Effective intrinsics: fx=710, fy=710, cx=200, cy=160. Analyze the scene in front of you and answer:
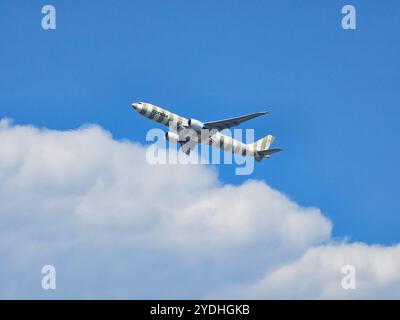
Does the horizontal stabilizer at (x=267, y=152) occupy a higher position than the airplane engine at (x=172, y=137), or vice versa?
the airplane engine at (x=172, y=137)

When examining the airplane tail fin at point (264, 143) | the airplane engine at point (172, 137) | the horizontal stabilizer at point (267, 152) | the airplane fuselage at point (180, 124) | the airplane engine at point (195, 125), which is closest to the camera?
the airplane fuselage at point (180, 124)

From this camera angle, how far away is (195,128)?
119 meters

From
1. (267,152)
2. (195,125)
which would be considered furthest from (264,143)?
(195,125)

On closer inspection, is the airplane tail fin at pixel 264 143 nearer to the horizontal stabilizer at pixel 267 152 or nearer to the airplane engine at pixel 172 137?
the horizontal stabilizer at pixel 267 152

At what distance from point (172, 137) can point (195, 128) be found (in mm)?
6667

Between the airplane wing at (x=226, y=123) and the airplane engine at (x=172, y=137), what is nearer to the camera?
the airplane wing at (x=226, y=123)

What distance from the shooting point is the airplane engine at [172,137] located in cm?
12375

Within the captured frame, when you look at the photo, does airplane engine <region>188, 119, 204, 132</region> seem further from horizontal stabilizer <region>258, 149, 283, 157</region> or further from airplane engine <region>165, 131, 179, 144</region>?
horizontal stabilizer <region>258, 149, 283, 157</region>

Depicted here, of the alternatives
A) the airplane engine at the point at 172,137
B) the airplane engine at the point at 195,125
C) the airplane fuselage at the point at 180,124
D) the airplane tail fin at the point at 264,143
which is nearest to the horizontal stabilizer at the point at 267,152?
the airplane fuselage at the point at 180,124
